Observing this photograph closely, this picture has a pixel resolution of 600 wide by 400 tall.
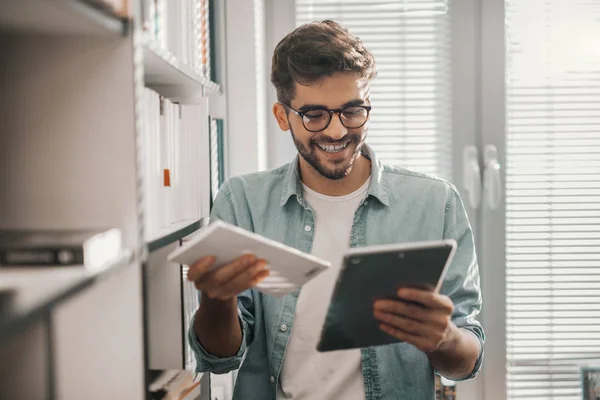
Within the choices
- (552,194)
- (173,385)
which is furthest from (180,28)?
(552,194)

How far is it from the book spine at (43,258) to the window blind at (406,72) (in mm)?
1581

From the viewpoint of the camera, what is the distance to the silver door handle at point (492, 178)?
211 centimetres

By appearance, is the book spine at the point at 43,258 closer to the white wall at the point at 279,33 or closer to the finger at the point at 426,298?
the finger at the point at 426,298

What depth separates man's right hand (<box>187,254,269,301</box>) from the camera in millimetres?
901

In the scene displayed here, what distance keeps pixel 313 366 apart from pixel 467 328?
336 millimetres

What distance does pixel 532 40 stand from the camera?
214cm

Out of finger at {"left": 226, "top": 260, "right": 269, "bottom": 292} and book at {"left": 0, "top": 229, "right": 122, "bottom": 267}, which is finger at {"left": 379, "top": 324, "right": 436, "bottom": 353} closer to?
finger at {"left": 226, "top": 260, "right": 269, "bottom": 292}

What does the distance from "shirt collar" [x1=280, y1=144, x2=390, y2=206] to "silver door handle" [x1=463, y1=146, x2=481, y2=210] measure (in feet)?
2.56

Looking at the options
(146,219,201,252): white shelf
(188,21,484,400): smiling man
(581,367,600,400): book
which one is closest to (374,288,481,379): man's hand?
(188,21,484,400): smiling man

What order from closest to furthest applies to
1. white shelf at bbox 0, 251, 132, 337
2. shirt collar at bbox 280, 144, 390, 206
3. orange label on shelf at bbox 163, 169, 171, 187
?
white shelf at bbox 0, 251, 132, 337 < orange label on shelf at bbox 163, 169, 171, 187 < shirt collar at bbox 280, 144, 390, 206

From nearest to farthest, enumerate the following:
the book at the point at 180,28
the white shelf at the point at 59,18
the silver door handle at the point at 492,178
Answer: the white shelf at the point at 59,18 → the book at the point at 180,28 → the silver door handle at the point at 492,178

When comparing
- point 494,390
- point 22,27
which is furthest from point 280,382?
point 494,390

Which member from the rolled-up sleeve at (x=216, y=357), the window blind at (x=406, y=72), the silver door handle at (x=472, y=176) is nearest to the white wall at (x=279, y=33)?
the window blind at (x=406, y=72)

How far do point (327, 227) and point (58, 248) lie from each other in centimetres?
72
